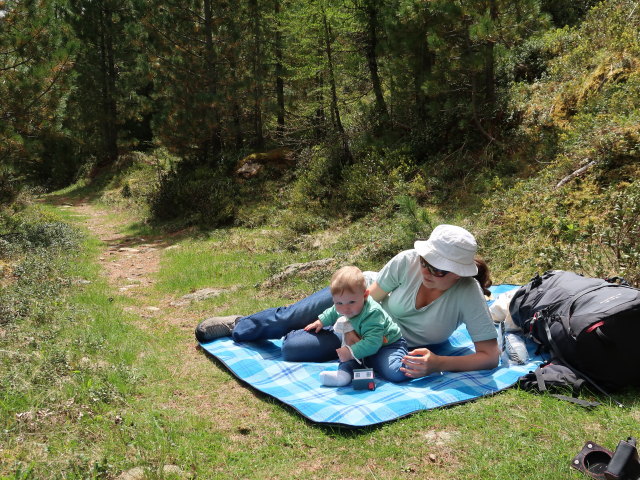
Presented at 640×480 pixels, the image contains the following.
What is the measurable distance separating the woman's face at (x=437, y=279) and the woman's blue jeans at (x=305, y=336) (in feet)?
2.05

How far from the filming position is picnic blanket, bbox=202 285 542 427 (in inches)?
132

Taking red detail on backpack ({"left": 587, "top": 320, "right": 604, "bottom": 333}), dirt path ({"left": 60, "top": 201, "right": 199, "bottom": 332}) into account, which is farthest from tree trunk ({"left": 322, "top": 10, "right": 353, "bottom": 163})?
red detail on backpack ({"left": 587, "top": 320, "right": 604, "bottom": 333})

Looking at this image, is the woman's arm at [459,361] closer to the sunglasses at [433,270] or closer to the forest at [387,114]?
the sunglasses at [433,270]

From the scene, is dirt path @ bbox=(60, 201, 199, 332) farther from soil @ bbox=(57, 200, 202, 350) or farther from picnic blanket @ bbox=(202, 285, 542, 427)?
picnic blanket @ bbox=(202, 285, 542, 427)

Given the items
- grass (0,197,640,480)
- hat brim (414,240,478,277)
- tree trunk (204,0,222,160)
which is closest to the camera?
grass (0,197,640,480)

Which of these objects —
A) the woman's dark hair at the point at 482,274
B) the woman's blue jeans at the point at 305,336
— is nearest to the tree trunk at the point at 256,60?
the woman's blue jeans at the point at 305,336

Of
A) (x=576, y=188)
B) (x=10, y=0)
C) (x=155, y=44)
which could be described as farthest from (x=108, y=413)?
(x=155, y=44)

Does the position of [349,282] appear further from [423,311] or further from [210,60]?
[210,60]

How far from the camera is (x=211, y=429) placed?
341 cm

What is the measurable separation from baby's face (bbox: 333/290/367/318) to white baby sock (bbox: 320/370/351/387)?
0.42 meters

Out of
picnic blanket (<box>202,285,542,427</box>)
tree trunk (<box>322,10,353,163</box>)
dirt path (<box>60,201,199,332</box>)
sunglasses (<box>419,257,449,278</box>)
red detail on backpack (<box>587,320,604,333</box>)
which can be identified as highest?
tree trunk (<box>322,10,353,163</box>)

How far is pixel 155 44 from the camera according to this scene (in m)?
14.3

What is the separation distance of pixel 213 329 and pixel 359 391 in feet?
5.99

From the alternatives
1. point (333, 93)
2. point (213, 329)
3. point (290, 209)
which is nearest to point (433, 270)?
point (213, 329)
